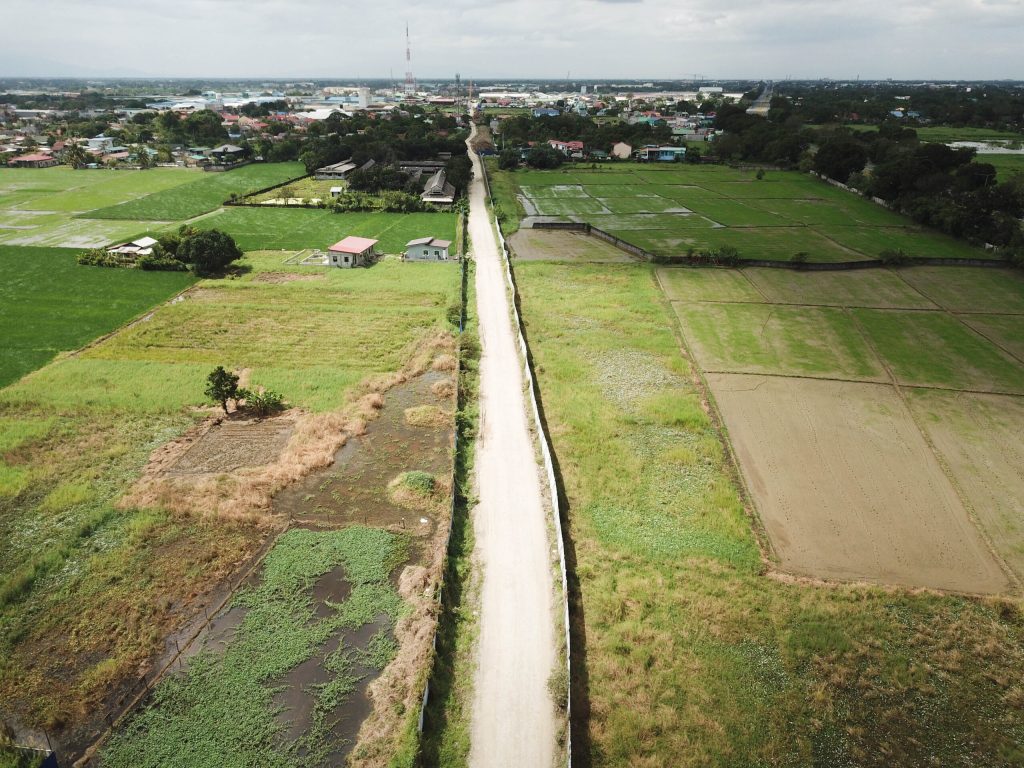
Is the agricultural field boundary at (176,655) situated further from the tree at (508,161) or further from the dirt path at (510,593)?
the tree at (508,161)

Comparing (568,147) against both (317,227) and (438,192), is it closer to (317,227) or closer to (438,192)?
(438,192)

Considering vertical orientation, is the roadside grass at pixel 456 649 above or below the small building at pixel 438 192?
below

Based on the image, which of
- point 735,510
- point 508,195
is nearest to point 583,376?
point 735,510

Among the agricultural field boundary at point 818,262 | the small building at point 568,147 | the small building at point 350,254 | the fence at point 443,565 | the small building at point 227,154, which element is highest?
the small building at point 568,147

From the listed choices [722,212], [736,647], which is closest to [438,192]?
[722,212]

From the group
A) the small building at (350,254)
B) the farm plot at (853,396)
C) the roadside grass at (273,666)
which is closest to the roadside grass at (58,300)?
the small building at (350,254)

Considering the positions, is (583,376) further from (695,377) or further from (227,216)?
(227,216)

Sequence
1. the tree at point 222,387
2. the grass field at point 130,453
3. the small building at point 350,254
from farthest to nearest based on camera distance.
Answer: the small building at point 350,254 < the tree at point 222,387 < the grass field at point 130,453
